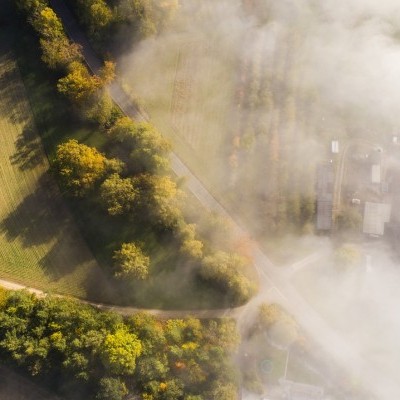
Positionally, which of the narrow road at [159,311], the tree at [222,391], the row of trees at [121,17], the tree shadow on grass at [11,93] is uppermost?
the row of trees at [121,17]

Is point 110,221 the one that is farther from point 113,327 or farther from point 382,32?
point 382,32

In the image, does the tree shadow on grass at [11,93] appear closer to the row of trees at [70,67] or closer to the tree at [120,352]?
the row of trees at [70,67]

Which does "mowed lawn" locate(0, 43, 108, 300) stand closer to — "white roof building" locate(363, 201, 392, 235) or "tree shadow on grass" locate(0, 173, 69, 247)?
"tree shadow on grass" locate(0, 173, 69, 247)

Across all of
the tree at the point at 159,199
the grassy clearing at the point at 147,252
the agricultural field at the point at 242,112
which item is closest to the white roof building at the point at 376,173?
the agricultural field at the point at 242,112

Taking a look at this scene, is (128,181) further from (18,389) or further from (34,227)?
(18,389)

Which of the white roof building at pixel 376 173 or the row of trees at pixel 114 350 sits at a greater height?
the white roof building at pixel 376 173
